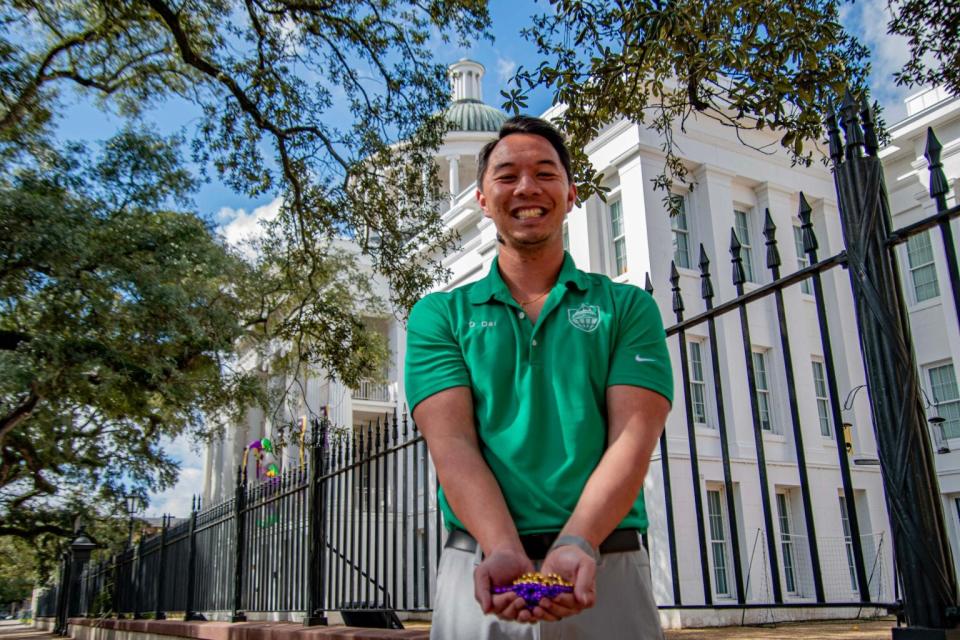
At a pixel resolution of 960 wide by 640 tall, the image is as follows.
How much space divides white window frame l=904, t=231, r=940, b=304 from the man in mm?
17693

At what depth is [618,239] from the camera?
1753cm

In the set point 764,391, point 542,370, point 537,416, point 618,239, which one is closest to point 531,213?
point 542,370

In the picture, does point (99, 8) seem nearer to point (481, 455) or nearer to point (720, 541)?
point (481, 455)

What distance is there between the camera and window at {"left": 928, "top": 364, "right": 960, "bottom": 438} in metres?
17.0

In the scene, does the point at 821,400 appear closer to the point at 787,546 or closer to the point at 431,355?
the point at 787,546

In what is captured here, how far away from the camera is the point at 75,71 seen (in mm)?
11375

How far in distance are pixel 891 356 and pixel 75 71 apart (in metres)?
11.7

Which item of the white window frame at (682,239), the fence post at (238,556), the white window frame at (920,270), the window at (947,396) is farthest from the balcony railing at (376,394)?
the fence post at (238,556)

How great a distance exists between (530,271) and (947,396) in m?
18.3

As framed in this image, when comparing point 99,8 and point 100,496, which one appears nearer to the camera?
point 99,8

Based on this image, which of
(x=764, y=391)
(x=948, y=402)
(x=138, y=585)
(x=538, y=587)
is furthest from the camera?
(x=948, y=402)

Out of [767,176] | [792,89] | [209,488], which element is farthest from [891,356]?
[209,488]

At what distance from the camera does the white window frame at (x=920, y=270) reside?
17547 millimetres

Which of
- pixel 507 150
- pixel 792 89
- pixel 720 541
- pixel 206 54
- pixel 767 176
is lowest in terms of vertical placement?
pixel 720 541
